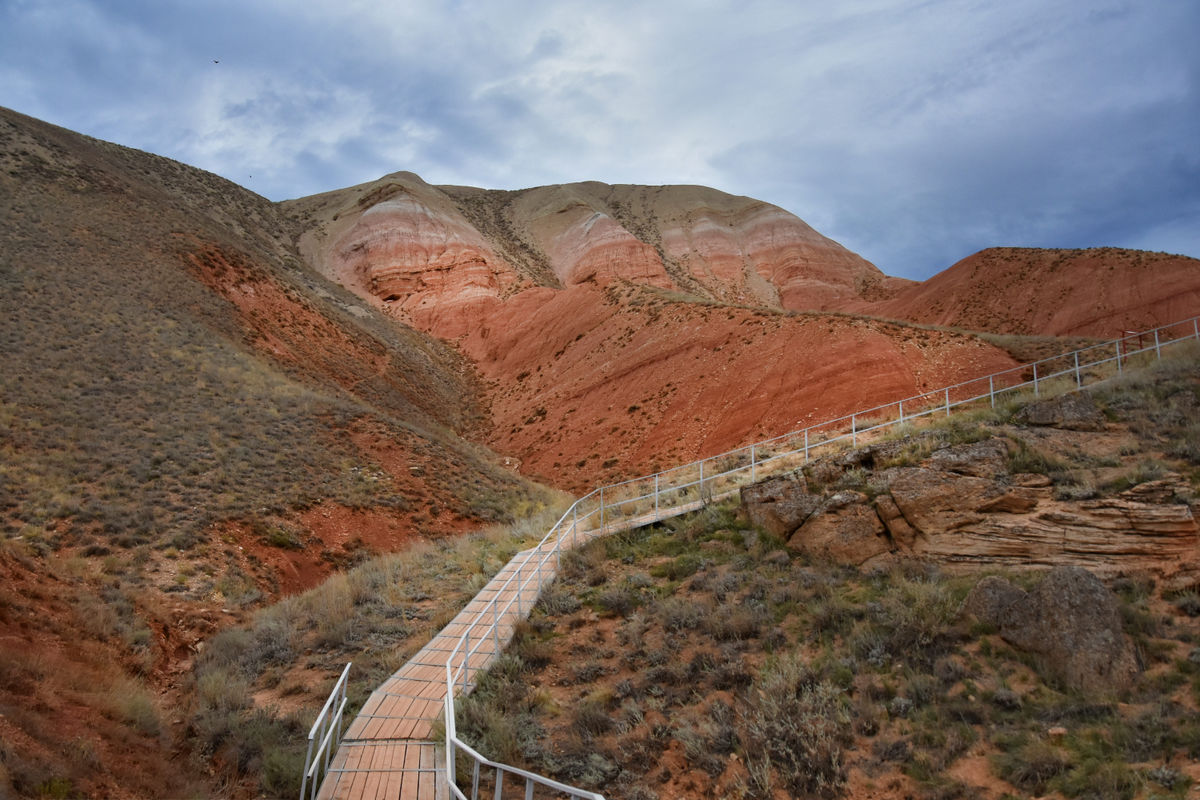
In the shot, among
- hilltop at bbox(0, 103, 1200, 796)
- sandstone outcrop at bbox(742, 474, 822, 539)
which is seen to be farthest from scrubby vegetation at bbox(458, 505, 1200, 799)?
hilltop at bbox(0, 103, 1200, 796)

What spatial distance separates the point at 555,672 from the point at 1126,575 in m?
6.64

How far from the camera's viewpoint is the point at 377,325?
52.0m

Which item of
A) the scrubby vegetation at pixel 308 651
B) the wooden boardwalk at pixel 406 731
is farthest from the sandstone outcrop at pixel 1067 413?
the scrubby vegetation at pixel 308 651

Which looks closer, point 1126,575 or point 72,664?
point 1126,575

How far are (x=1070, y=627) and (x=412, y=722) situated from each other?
6961 mm

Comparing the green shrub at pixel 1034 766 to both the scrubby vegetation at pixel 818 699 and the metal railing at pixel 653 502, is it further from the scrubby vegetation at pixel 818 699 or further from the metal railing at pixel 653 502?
the metal railing at pixel 653 502

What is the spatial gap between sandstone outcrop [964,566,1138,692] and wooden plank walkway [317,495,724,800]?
5.94m

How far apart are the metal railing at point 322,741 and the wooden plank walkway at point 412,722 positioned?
0.13m

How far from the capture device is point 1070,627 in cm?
744

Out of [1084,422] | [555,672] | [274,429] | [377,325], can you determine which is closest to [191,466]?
[274,429]

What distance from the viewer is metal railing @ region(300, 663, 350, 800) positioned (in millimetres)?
7328

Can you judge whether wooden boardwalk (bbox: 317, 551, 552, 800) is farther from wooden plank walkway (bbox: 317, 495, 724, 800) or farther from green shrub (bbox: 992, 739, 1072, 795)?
green shrub (bbox: 992, 739, 1072, 795)

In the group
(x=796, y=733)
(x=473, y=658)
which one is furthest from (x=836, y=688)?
(x=473, y=658)

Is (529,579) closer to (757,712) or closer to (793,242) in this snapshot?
(757,712)
